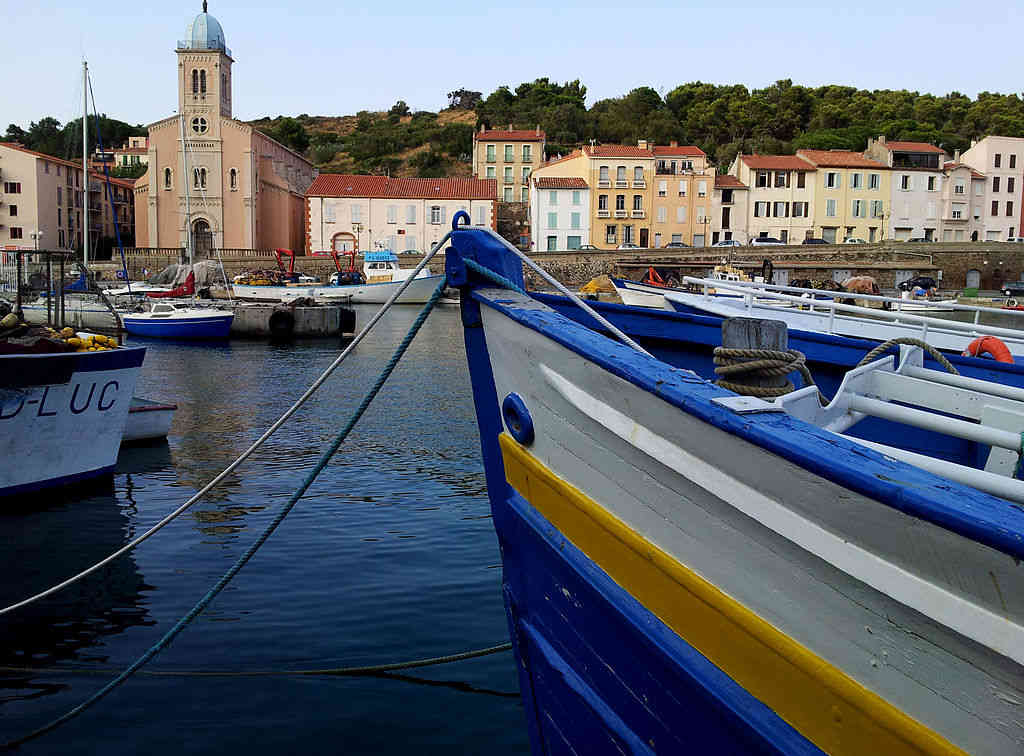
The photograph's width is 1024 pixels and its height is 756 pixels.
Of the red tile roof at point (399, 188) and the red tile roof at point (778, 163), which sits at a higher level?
the red tile roof at point (778, 163)

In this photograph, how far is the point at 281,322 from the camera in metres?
28.6

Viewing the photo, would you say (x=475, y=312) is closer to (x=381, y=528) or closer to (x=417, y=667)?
(x=417, y=667)

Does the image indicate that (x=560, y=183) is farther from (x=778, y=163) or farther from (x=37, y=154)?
(x=37, y=154)

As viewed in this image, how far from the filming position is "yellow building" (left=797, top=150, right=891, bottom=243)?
201 ft

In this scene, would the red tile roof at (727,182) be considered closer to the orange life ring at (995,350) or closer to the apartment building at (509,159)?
the apartment building at (509,159)

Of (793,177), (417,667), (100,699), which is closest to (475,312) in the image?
(417,667)

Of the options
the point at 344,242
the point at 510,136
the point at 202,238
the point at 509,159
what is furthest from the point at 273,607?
the point at 510,136

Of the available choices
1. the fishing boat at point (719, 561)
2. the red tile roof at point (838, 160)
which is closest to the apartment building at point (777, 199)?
the red tile roof at point (838, 160)

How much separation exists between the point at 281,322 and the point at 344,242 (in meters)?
32.3

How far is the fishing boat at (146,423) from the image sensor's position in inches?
446

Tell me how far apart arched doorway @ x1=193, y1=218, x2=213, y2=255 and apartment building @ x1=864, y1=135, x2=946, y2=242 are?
47537 mm

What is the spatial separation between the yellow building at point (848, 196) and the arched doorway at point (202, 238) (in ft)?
136

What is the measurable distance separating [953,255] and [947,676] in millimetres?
60136

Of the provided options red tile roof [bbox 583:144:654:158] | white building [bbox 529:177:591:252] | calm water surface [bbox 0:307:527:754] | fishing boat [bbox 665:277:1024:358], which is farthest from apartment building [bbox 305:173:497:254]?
calm water surface [bbox 0:307:527:754]
